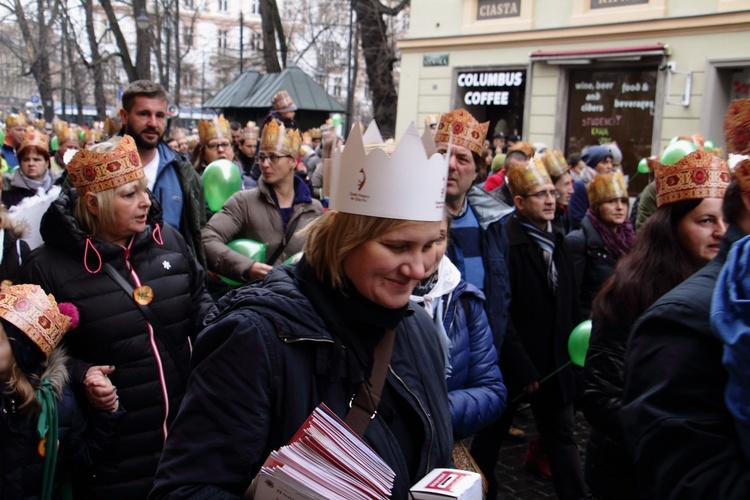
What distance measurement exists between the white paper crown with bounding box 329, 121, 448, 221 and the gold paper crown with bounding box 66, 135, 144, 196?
180 cm

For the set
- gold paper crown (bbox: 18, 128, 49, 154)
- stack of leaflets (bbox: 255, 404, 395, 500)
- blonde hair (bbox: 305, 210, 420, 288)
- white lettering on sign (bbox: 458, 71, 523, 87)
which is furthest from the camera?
white lettering on sign (bbox: 458, 71, 523, 87)

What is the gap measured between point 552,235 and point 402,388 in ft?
10.2

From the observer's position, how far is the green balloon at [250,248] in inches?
185

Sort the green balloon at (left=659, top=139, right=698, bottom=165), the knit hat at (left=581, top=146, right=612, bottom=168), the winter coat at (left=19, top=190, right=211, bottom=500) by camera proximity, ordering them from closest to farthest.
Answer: the winter coat at (left=19, top=190, right=211, bottom=500) → the green balloon at (left=659, top=139, right=698, bottom=165) → the knit hat at (left=581, top=146, right=612, bottom=168)

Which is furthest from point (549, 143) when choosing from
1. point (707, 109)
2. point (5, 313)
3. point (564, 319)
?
point (5, 313)

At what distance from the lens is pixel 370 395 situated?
1.82m

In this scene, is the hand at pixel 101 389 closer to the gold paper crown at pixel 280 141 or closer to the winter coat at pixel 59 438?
the winter coat at pixel 59 438

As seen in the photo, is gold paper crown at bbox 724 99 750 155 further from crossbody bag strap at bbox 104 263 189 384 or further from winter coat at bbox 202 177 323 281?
winter coat at bbox 202 177 323 281

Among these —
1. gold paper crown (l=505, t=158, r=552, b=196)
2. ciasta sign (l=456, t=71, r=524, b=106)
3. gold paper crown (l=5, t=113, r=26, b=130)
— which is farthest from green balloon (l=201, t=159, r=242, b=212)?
ciasta sign (l=456, t=71, r=524, b=106)

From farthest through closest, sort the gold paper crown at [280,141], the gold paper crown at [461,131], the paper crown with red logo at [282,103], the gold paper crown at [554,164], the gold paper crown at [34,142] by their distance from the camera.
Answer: the paper crown with red logo at [282,103]
the gold paper crown at [34,142]
the gold paper crown at [554,164]
the gold paper crown at [280,141]
the gold paper crown at [461,131]

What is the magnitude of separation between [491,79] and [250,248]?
1491cm

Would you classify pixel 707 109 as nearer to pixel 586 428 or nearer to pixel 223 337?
pixel 586 428

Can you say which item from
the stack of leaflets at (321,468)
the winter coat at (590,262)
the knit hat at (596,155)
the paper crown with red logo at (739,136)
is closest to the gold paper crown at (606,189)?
the winter coat at (590,262)

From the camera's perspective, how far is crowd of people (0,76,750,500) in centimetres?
171
